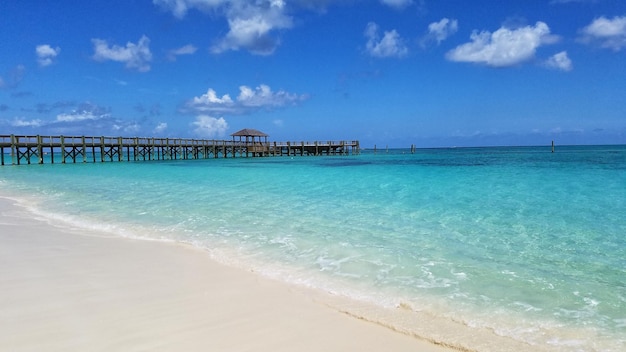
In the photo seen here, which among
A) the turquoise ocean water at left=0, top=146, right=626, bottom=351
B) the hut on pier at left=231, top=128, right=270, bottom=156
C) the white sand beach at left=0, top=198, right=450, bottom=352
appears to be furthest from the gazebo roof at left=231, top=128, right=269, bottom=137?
the white sand beach at left=0, top=198, right=450, bottom=352

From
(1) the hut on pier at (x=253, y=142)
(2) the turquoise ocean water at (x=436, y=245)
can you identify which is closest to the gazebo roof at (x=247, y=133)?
(1) the hut on pier at (x=253, y=142)

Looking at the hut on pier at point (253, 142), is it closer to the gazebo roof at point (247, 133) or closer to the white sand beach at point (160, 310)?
the gazebo roof at point (247, 133)

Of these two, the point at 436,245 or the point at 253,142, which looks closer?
the point at 436,245

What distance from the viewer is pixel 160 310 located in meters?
3.56

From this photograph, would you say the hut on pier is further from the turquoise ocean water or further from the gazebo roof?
the turquoise ocean water

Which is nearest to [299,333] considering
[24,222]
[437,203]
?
[24,222]

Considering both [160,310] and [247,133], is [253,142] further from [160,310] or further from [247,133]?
[160,310]

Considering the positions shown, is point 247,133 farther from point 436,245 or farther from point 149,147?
point 436,245

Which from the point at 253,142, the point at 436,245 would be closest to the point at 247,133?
the point at 253,142

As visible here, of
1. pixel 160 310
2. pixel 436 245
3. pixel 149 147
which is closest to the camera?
pixel 160 310

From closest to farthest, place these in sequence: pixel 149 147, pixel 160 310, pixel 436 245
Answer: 1. pixel 160 310
2. pixel 436 245
3. pixel 149 147

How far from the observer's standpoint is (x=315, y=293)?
13.7 ft

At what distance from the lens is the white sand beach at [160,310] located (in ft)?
9.66

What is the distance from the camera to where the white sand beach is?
9.66ft
